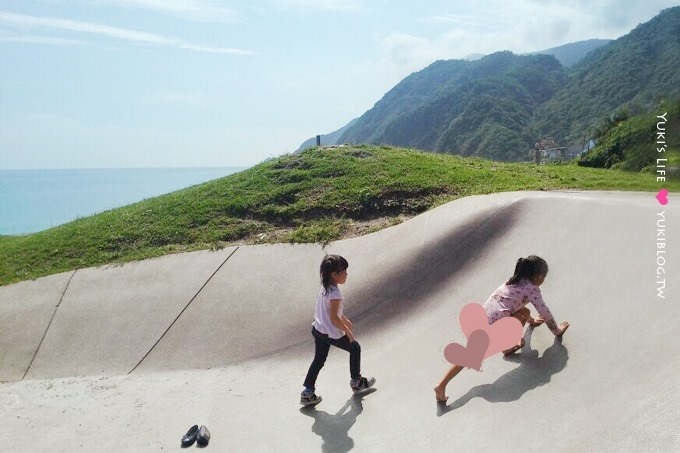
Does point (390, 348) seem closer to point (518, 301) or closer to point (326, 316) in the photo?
point (326, 316)

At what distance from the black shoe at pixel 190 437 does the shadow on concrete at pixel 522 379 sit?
2.24 m

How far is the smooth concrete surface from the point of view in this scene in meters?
4.04

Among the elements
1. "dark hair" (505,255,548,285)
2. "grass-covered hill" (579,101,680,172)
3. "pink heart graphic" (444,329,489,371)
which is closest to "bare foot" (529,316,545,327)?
"dark hair" (505,255,548,285)

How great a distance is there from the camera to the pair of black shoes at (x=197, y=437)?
478 centimetres

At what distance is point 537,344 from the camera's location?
4.97 m

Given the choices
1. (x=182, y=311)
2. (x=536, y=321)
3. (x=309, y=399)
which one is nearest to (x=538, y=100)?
(x=182, y=311)

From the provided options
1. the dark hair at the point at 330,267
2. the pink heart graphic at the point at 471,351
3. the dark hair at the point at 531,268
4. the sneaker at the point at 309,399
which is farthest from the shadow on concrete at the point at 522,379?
the dark hair at the point at 330,267

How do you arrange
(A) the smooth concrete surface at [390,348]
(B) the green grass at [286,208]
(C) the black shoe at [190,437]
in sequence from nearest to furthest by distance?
(A) the smooth concrete surface at [390,348]
(C) the black shoe at [190,437]
(B) the green grass at [286,208]

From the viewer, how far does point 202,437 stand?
4.79 m

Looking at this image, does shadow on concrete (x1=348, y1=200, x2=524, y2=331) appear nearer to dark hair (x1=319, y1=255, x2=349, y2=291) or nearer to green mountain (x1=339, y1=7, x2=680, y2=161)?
green mountain (x1=339, y1=7, x2=680, y2=161)

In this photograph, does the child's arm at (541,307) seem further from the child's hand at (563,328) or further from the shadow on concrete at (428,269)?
the shadow on concrete at (428,269)

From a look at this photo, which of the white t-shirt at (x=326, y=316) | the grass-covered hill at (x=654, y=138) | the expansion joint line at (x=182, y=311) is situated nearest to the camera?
the grass-covered hill at (x=654, y=138)

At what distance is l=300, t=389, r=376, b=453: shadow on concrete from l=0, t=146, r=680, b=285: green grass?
3957 millimetres

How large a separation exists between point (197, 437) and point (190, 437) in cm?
6
